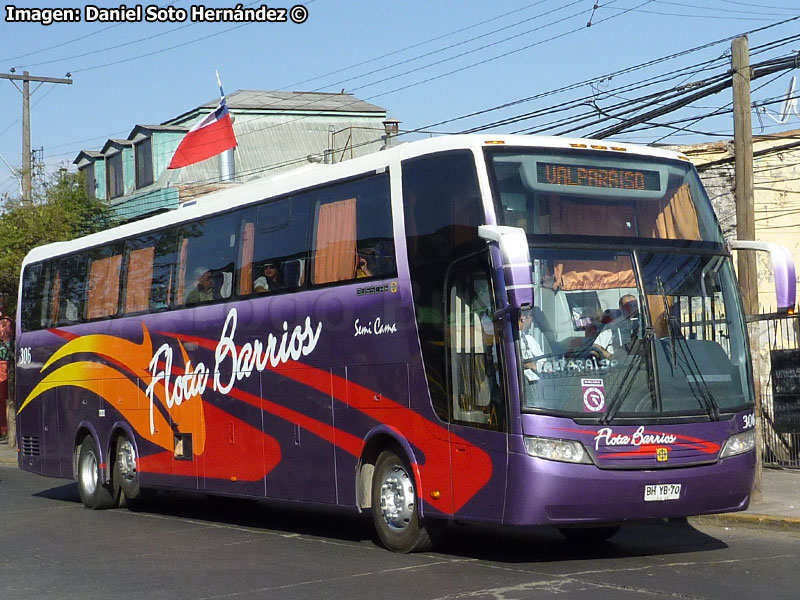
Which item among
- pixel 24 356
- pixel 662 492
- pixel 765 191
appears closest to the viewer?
pixel 662 492

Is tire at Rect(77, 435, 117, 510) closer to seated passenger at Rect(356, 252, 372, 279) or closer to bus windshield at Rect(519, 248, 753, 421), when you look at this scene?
seated passenger at Rect(356, 252, 372, 279)

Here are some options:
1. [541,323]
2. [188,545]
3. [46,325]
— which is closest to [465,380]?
[541,323]

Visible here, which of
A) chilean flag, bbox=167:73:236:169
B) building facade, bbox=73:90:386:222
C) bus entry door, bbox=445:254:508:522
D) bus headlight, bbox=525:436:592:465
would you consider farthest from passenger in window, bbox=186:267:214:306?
building facade, bbox=73:90:386:222

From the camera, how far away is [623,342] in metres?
10.5

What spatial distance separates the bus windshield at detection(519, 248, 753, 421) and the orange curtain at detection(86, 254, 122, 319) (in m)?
9.39

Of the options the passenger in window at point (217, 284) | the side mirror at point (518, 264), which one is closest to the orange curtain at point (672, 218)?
the side mirror at point (518, 264)

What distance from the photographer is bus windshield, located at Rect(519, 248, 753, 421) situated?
1030cm

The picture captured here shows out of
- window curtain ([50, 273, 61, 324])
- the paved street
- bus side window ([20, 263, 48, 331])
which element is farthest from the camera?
bus side window ([20, 263, 48, 331])

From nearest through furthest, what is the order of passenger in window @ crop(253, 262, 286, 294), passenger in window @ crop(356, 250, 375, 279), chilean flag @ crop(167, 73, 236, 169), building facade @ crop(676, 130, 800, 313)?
1. passenger in window @ crop(356, 250, 375, 279)
2. passenger in window @ crop(253, 262, 286, 294)
3. building facade @ crop(676, 130, 800, 313)
4. chilean flag @ crop(167, 73, 236, 169)

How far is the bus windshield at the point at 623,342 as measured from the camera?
1030cm

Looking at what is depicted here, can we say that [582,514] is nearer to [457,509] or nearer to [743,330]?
[457,509]

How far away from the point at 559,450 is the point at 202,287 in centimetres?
685

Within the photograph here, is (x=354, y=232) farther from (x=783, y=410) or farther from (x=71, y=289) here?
(x=783, y=410)

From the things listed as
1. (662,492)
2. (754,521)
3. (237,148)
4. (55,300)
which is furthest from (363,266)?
(237,148)
